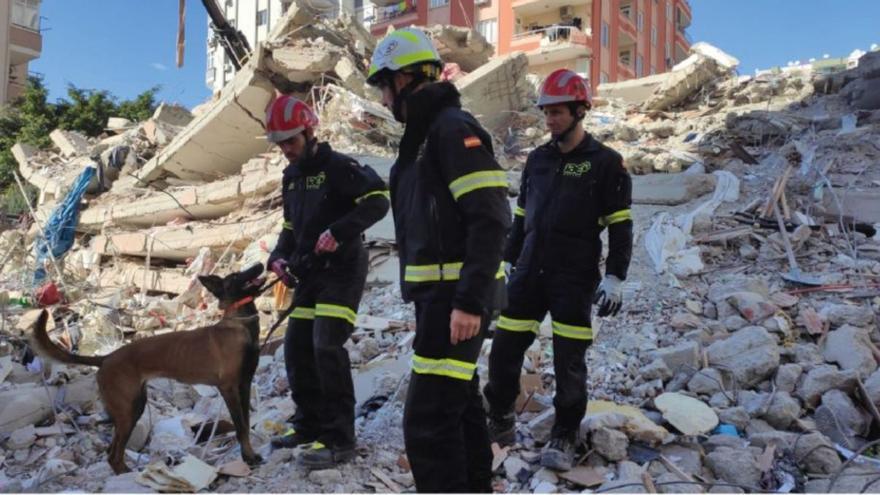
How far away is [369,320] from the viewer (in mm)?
6168

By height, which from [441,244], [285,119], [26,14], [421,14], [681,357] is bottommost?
[681,357]

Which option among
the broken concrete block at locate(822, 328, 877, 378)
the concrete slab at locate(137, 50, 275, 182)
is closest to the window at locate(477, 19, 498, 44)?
the concrete slab at locate(137, 50, 275, 182)

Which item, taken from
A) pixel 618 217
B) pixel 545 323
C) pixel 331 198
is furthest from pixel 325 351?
pixel 545 323

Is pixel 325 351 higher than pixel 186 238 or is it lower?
lower

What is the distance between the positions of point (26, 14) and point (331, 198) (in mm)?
33506

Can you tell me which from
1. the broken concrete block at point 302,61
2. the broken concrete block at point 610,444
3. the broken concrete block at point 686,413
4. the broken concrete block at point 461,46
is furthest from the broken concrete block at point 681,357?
the broken concrete block at point 461,46

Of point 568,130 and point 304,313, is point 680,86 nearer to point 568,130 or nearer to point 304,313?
point 568,130

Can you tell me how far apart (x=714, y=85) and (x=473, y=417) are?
15.2 metres

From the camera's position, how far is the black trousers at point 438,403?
2.31 m

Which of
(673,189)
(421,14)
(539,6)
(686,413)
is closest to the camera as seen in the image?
(686,413)

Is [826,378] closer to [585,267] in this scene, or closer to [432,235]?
[585,267]

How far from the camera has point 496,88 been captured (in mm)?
12969

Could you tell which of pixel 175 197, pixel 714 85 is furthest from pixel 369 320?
pixel 714 85

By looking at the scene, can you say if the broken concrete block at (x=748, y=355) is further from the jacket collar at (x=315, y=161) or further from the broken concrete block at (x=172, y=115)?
the broken concrete block at (x=172, y=115)
